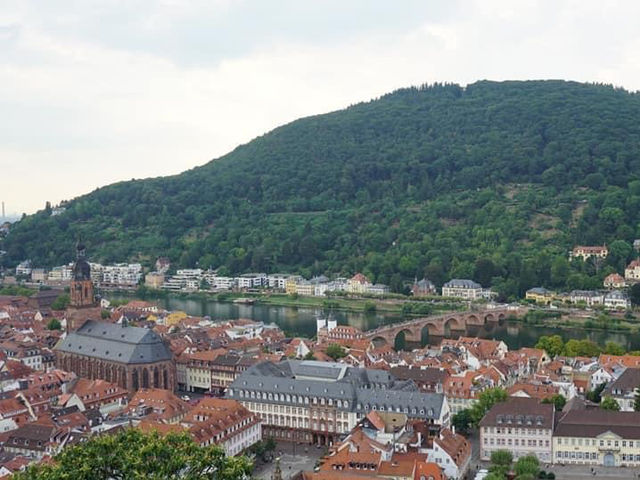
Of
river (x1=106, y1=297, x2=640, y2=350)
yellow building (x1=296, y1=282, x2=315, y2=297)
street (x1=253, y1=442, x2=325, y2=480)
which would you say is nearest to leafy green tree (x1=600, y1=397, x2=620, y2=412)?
street (x1=253, y1=442, x2=325, y2=480)

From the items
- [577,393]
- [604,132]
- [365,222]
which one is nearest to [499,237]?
[365,222]

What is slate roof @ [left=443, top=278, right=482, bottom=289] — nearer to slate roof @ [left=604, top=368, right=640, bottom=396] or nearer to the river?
the river

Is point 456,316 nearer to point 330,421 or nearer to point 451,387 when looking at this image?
point 451,387

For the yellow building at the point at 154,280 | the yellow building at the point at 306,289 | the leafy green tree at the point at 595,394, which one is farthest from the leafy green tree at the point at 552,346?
the yellow building at the point at 154,280

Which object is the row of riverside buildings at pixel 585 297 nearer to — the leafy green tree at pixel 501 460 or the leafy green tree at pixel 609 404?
the leafy green tree at pixel 609 404

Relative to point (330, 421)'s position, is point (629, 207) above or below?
above

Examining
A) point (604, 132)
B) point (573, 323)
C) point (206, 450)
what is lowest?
point (573, 323)
